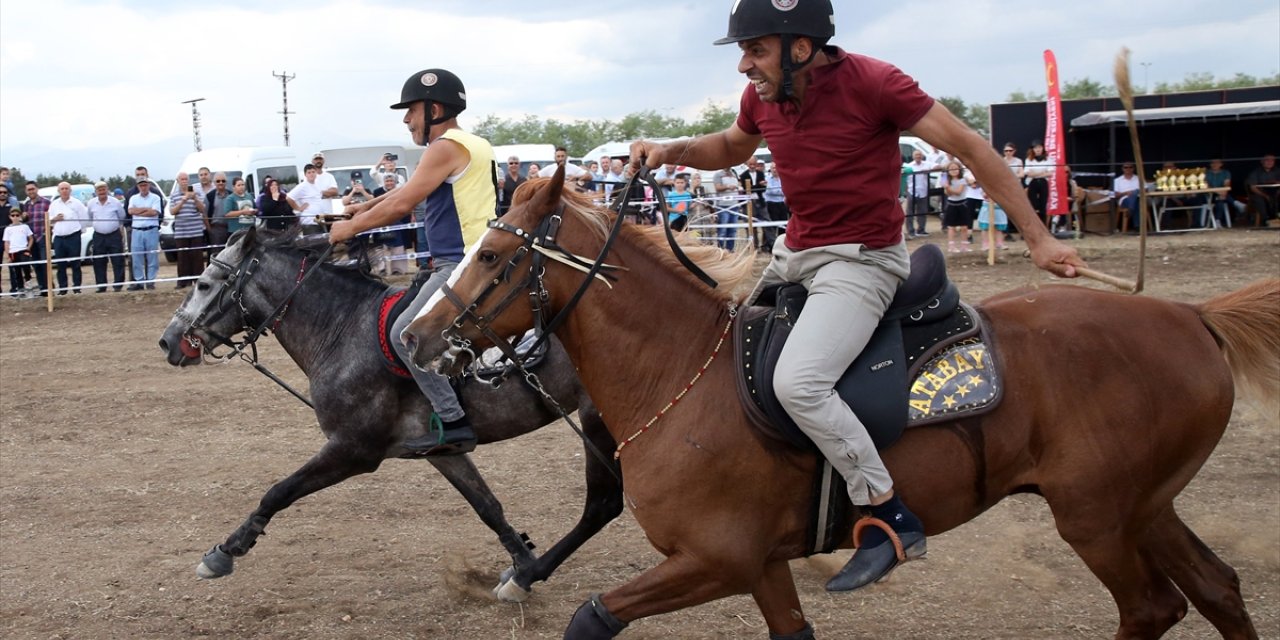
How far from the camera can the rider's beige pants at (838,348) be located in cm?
394

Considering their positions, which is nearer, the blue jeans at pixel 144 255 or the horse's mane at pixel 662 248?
the horse's mane at pixel 662 248

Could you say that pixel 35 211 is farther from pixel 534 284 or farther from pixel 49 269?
pixel 534 284

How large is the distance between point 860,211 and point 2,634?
465 centimetres

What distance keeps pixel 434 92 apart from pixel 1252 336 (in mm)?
3971

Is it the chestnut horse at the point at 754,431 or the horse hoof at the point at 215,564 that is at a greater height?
the chestnut horse at the point at 754,431

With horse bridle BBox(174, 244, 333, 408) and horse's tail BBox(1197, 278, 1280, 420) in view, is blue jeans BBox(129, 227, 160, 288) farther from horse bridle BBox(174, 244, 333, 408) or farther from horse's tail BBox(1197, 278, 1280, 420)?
horse's tail BBox(1197, 278, 1280, 420)

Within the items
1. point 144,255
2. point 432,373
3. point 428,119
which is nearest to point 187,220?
point 144,255

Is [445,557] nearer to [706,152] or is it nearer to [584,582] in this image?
[584,582]

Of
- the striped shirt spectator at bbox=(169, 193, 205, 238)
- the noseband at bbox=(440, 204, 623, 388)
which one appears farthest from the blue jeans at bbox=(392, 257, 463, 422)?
the striped shirt spectator at bbox=(169, 193, 205, 238)

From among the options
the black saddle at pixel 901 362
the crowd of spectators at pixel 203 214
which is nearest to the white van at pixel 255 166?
the crowd of spectators at pixel 203 214

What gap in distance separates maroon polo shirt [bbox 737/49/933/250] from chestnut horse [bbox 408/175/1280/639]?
430 mm

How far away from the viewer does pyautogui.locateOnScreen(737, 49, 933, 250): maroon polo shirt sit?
4.01 meters

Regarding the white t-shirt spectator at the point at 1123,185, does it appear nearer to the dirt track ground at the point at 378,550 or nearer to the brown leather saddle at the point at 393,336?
the dirt track ground at the point at 378,550

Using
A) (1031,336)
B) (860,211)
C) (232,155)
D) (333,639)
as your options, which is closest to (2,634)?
(333,639)
